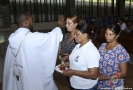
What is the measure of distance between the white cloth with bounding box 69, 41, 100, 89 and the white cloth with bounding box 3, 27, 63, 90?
0.39 metres

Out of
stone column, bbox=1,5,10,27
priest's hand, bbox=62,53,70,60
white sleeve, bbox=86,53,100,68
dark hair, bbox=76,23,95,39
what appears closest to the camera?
white sleeve, bbox=86,53,100,68

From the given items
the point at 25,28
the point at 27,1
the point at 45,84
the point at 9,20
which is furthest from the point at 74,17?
the point at 27,1

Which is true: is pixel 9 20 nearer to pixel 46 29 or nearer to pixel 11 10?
pixel 11 10

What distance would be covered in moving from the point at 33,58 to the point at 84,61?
629mm

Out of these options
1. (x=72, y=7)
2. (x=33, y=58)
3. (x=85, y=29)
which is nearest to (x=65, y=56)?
(x=33, y=58)

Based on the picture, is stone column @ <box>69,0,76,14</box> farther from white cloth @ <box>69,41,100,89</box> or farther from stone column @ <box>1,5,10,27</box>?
white cloth @ <box>69,41,100,89</box>

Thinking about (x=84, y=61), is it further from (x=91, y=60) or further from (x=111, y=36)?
(x=111, y=36)

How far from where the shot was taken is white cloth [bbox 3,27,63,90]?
2.30m

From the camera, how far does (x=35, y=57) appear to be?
91.8 inches

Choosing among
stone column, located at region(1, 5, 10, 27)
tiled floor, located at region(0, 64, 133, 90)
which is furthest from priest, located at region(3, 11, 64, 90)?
stone column, located at region(1, 5, 10, 27)

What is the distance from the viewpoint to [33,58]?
7.62 feet

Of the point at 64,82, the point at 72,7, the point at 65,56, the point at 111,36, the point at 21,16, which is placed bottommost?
the point at 64,82

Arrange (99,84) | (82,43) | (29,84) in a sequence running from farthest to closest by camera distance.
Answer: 1. (29,84)
2. (99,84)
3. (82,43)

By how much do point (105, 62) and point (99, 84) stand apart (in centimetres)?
27
